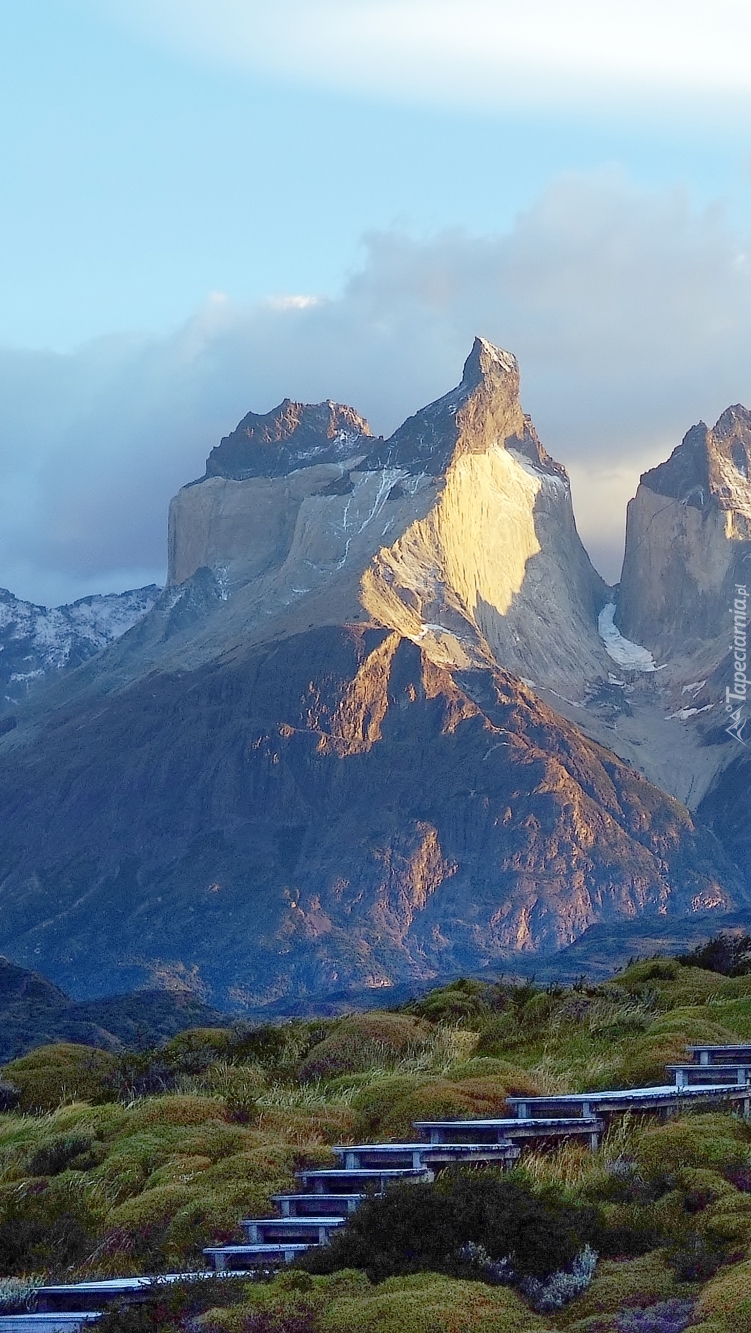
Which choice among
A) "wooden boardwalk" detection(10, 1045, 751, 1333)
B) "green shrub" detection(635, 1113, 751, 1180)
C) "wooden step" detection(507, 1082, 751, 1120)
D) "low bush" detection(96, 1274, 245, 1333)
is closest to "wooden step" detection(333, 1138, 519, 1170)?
"wooden boardwalk" detection(10, 1045, 751, 1333)

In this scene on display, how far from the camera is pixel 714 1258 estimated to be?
52.5ft

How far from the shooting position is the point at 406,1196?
17.3m

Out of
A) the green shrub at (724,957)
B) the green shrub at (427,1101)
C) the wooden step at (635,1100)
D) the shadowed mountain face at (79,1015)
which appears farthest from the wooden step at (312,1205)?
the shadowed mountain face at (79,1015)

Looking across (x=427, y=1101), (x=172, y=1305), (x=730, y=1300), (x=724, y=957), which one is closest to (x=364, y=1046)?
(x=427, y=1101)

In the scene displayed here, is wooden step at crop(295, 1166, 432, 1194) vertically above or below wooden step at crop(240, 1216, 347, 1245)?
above

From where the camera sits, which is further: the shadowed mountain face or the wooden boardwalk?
the shadowed mountain face

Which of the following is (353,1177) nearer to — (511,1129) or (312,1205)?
(312,1205)

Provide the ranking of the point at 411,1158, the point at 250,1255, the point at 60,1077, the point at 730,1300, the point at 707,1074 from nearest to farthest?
the point at 730,1300 → the point at 250,1255 → the point at 411,1158 → the point at 707,1074 → the point at 60,1077

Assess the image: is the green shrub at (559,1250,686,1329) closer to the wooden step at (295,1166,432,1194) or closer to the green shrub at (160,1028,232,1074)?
the wooden step at (295,1166,432,1194)

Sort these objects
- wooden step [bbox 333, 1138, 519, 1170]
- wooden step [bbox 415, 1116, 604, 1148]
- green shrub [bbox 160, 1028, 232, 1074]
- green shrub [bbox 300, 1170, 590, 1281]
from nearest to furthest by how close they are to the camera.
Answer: green shrub [bbox 300, 1170, 590, 1281] → wooden step [bbox 333, 1138, 519, 1170] → wooden step [bbox 415, 1116, 604, 1148] → green shrub [bbox 160, 1028, 232, 1074]

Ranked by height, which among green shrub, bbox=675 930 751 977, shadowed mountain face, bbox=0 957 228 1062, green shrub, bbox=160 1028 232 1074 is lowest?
shadowed mountain face, bbox=0 957 228 1062

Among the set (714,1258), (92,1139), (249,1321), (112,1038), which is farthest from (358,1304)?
(112,1038)

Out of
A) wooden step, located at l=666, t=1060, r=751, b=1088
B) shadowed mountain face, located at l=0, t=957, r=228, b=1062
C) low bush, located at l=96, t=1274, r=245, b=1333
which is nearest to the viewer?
low bush, located at l=96, t=1274, r=245, b=1333

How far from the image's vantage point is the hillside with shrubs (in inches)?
605
